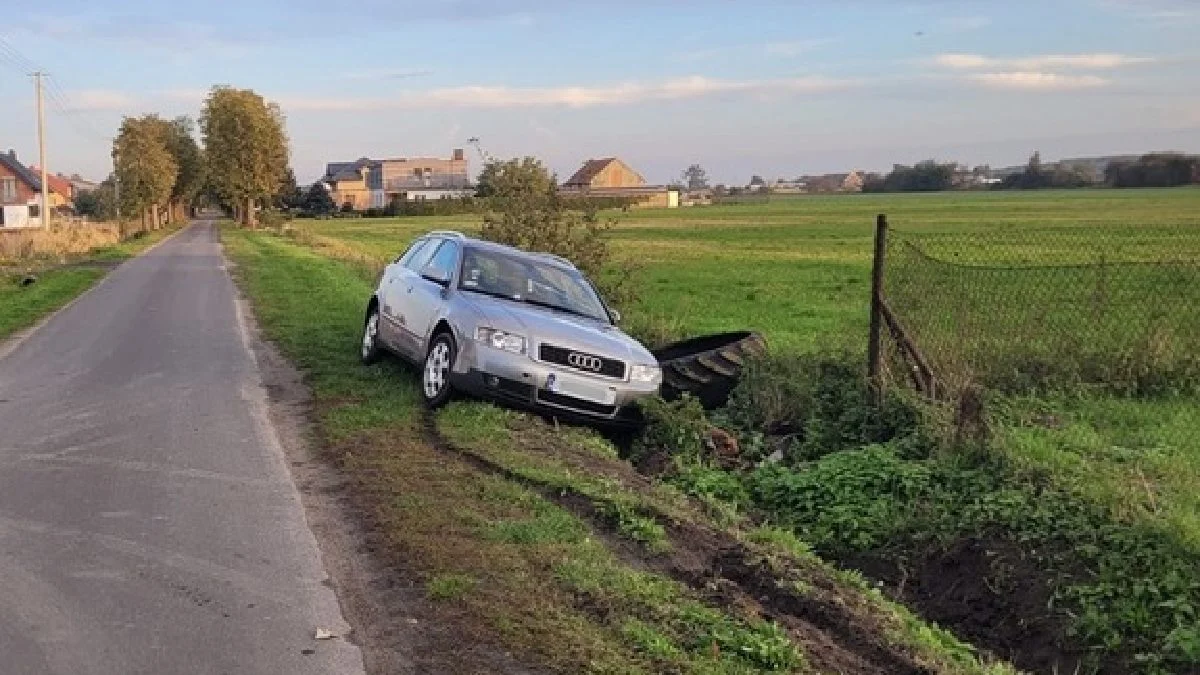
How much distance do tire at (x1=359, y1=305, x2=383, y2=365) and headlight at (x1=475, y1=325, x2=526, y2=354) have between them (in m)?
3.11

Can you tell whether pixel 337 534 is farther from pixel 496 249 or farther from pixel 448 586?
pixel 496 249

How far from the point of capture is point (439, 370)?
10.1 meters

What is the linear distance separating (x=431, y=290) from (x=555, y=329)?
191 cm

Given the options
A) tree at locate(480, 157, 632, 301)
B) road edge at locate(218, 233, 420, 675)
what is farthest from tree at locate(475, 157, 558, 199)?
road edge at locate(218, 233, 420, 675)

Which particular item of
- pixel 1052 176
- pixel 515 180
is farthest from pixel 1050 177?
pixel 515 180

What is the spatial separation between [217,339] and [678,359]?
7.00 metres

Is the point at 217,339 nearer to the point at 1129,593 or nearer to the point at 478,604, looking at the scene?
the point at 478,604

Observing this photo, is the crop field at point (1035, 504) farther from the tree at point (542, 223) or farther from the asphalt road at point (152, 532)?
the tree at point (542, 223)

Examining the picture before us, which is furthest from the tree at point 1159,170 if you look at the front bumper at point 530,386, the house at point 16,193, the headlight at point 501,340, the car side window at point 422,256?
the house at point 16,193

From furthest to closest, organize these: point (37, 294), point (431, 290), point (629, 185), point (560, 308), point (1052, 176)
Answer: point (629, 185) < point (1052, 176) < point (37, 294) < point (431, 290) < point (560, 308)

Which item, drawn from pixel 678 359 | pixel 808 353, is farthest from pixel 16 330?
pixel 808 353

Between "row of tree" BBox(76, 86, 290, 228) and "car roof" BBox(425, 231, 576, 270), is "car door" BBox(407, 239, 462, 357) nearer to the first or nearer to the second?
"car roof" BBox(425, 231, 576, 270)

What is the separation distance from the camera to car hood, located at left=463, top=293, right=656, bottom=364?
969 cm

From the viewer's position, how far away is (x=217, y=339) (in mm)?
15211
